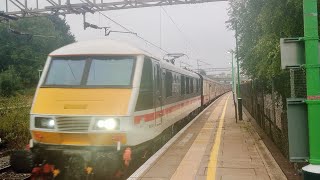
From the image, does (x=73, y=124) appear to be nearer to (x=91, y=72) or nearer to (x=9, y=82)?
(x=91, y=72)

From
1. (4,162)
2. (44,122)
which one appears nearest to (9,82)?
(4,162)

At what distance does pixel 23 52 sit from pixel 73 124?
50069 mm

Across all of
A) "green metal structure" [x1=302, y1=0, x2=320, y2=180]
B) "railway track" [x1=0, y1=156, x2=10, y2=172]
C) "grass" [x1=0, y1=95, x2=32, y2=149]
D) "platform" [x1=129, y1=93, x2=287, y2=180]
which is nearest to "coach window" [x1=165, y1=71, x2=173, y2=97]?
"platform" [x1=129, y1=93, x2=287, y2=180]

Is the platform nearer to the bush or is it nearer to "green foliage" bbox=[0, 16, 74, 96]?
the bush

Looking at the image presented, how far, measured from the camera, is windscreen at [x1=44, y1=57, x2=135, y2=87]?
914 cm

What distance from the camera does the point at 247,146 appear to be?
1251 cm

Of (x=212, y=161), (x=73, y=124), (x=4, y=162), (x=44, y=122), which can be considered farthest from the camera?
(x=4, y=162)

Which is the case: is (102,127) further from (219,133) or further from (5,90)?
(5,90)

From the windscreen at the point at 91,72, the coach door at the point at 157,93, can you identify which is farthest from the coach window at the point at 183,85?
the windscreen at the point at 91,72

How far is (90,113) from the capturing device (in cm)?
840

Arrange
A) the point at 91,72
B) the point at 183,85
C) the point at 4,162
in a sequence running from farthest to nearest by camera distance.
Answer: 1. the point at 183,85
2. the point at 4,162
3. the point at 91,72

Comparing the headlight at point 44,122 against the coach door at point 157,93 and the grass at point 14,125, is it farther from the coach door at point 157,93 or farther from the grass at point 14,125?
the grass at point 14,125

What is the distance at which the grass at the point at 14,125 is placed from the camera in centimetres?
1859

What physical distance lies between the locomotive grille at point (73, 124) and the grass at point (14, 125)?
1038cm
